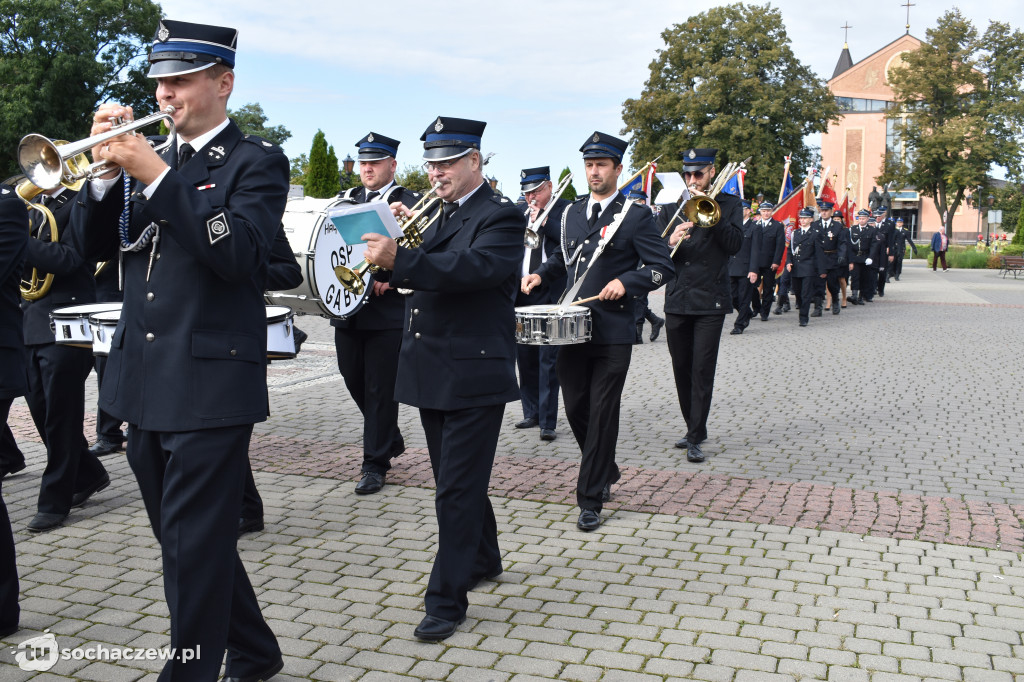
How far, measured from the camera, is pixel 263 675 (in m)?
3.73

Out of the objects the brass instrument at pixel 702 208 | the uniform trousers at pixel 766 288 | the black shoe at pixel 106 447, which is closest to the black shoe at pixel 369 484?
the black shoe at pixel 106 447

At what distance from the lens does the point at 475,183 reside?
446cm

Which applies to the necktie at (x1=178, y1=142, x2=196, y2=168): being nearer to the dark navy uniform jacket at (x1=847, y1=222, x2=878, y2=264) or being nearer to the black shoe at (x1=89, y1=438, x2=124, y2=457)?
the black shoe at (x1=89, y1=438, x2=124, y2=457)

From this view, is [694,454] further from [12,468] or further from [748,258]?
[748,258]

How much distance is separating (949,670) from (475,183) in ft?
9.10

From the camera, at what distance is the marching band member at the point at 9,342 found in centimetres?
427

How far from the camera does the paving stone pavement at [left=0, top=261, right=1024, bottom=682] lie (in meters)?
4.06

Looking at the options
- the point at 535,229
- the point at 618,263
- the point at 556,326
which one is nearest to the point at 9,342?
the point at 556,326

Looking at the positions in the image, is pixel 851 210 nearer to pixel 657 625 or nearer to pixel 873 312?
pixel 873 312

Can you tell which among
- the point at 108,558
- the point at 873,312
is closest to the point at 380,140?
the point at 108,558

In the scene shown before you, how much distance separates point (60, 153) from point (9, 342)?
190cm

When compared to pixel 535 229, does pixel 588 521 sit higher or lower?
lower

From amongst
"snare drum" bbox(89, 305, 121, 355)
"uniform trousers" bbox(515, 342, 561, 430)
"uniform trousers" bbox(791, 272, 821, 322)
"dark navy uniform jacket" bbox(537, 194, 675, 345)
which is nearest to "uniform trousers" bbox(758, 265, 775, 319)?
"uniform trousers" bbox(791, 272, 821, 322)

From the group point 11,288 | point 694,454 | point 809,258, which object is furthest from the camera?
point 809,258
